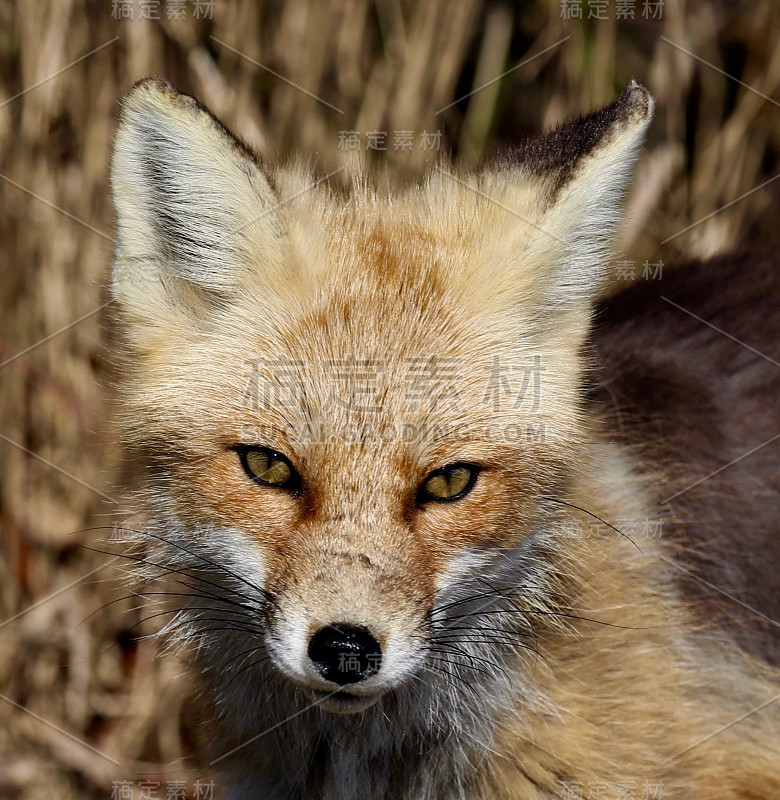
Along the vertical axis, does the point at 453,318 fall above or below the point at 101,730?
above

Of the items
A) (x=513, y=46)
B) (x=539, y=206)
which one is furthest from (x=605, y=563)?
(x=513, y=46)

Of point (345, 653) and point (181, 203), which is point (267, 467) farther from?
point (181, 203)

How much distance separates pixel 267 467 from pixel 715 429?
1.70 metres

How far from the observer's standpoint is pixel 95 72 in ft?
13.1

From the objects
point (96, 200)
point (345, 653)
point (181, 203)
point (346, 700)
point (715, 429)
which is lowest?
point (346, 700)

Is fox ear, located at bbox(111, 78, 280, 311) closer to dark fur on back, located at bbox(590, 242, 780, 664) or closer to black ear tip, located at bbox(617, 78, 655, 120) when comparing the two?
black ear tip, located at bbox(617, 78, 655, 120)

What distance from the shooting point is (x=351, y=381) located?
2.16m

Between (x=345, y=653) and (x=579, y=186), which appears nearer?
(x=345, y=653)

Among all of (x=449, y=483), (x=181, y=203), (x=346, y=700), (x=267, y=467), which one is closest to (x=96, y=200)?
(x=181, y=203)

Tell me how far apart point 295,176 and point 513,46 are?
11.0 feet

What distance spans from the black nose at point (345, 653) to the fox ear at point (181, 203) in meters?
0.89

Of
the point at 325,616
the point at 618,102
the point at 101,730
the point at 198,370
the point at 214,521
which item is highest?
the point at 618,102

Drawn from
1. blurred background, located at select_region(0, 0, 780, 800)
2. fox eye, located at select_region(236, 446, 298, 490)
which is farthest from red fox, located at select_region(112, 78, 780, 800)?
blurred background, located at select_region(0, 0, 780, 800)

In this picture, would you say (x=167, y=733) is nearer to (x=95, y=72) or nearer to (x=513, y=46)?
(x=95, y=72)
